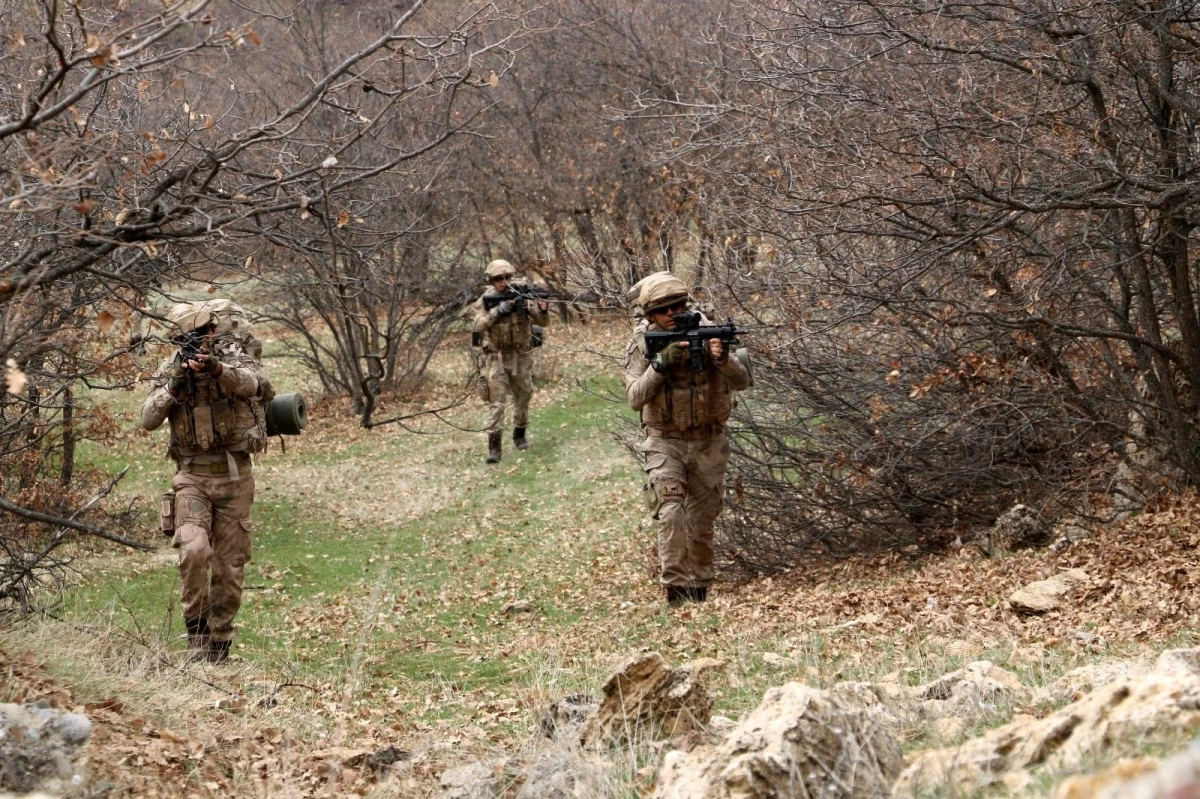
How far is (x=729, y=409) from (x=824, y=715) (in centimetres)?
518

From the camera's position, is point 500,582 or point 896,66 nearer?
point 896,66

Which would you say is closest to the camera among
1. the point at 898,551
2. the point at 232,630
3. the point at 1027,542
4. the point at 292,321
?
the point at 232,630

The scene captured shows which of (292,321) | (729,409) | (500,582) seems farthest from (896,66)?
(292,321)

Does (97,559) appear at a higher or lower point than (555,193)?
lower

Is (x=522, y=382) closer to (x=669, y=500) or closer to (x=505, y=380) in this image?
(x=505, y=380)

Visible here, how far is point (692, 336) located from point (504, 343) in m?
7.13

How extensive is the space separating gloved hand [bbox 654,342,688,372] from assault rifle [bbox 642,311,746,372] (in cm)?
4

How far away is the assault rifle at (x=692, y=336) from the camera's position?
8.27 metres

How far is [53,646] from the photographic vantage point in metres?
6.41

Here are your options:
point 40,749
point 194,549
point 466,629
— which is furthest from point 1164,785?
point 466,629

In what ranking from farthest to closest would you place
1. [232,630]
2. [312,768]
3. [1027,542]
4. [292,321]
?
[292,321]
[1027,542]
[232,630]
[312,768]

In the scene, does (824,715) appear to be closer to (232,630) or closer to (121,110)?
(232,630)

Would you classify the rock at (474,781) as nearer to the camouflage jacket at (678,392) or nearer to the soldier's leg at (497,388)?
the camouflage jacket at (678,392)

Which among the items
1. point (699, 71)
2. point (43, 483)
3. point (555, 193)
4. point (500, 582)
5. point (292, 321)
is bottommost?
point (500, 582)
